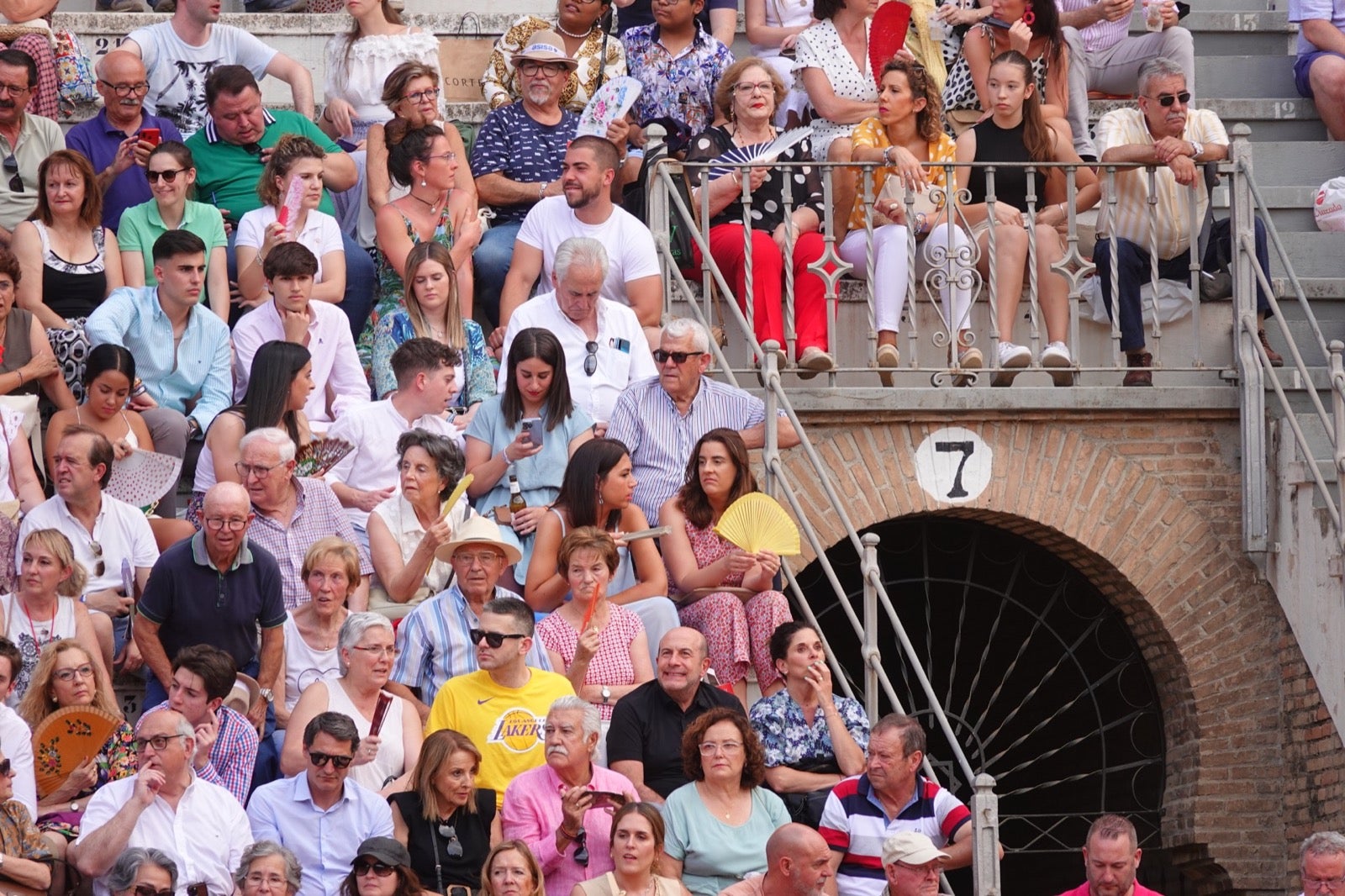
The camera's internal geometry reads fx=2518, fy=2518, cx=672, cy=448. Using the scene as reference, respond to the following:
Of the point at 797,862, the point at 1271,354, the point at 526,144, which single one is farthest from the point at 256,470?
the point at 1271,354

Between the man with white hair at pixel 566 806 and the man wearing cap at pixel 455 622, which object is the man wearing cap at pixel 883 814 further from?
the man wearing cap at pixel 455 622

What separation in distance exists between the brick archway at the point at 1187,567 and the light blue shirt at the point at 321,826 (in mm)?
4204

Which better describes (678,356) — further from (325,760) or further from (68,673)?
→ (68,673)

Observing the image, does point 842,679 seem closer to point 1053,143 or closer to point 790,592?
point 790,592

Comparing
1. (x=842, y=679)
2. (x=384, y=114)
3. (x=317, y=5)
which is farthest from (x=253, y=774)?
(x=317, y=5)

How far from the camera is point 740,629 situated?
34.4ft

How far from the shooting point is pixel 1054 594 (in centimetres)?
1354

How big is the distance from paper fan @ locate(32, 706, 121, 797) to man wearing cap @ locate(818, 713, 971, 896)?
2.73 metres

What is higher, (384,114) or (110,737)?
(384,114)

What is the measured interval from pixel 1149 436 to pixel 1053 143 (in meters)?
1.60

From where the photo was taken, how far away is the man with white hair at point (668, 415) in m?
11.2

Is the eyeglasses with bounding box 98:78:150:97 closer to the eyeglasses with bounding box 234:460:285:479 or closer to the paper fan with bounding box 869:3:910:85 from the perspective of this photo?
the eyeglasses with bounding box 234:460:285:479

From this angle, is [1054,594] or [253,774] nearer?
[253,774]

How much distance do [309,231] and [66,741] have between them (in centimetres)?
364
